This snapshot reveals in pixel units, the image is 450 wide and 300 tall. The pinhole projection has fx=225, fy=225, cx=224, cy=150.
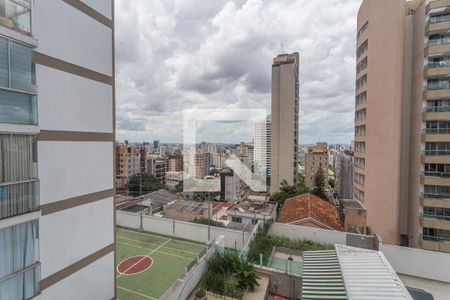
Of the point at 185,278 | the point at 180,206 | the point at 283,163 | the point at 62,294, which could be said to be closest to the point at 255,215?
the point at 180,206

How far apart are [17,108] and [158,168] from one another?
122ft

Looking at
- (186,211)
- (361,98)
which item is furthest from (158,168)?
(361,98)

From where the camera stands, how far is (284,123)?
24016 mm

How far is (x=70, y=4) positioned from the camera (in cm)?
319

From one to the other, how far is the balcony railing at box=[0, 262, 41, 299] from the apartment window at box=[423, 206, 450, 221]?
42.3 ft

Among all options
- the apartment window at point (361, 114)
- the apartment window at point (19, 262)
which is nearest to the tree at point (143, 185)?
the apartment window at point (361, 114)

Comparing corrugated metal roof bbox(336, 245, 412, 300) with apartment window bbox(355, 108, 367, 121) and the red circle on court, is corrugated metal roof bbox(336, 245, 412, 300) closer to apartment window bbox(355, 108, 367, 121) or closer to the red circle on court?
the red circle on court

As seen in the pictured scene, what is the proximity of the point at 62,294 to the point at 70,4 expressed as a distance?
4.09 m

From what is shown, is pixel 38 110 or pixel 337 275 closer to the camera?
pixel 38 110

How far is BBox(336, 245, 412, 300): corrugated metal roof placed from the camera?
3704 mm

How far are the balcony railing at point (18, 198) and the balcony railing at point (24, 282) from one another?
0.67 meters

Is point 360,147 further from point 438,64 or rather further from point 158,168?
point 158,168

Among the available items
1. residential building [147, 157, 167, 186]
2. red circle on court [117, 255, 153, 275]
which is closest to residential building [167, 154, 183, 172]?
residential building [147, 157, 167, 186]

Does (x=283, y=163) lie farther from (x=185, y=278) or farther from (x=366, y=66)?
(x=185, y=278)
